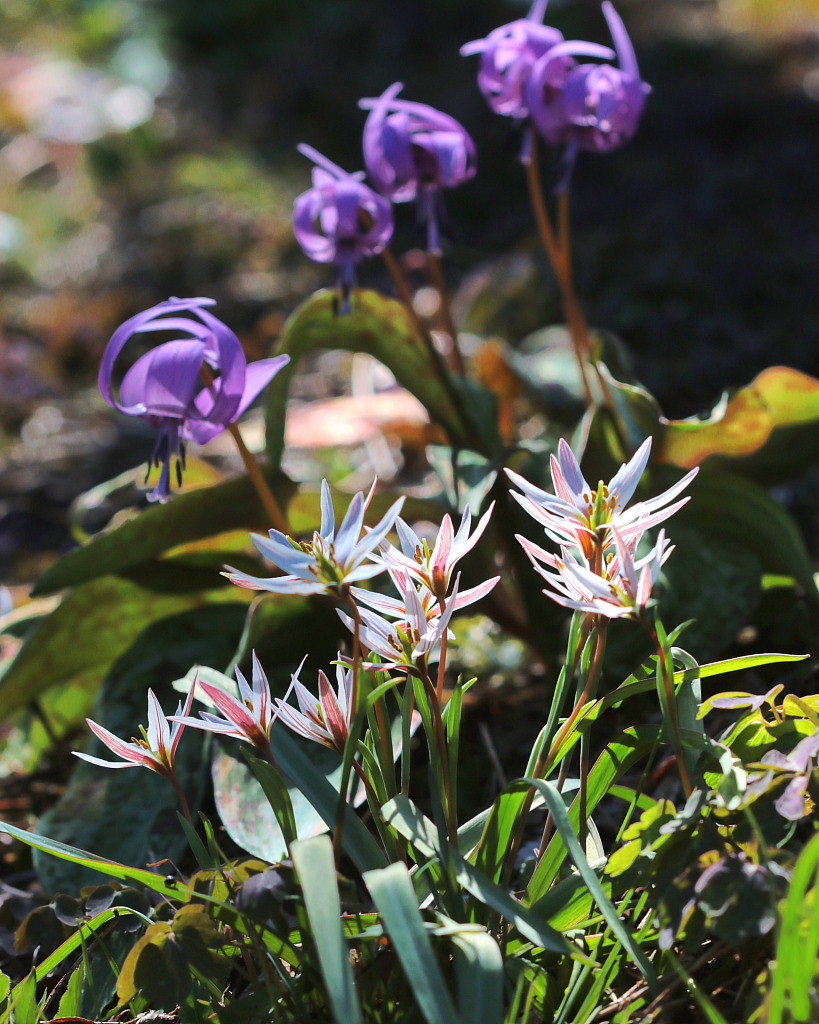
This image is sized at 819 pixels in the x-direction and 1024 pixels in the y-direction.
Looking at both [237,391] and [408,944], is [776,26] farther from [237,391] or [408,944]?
[408,944]

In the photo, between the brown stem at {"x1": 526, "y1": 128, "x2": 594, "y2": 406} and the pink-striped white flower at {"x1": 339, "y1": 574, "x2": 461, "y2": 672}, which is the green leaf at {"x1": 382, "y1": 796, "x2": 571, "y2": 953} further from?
the brown stem at {"x1": 526, "y1": 128, "x2": 594, "y2": 406}

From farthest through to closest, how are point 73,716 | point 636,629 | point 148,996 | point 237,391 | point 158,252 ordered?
point 158,252 → point 73,716 → point 636,629 → point 237,391 → point 148,996

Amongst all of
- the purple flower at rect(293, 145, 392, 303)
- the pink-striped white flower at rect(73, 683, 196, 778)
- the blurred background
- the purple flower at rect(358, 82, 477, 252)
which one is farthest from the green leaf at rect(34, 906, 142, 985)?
the blurred background

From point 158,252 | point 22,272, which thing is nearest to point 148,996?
point 158,252

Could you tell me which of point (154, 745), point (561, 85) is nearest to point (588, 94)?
point (561, 85)

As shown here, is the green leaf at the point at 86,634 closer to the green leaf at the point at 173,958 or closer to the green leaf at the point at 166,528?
the green leaf at the point at 166,528

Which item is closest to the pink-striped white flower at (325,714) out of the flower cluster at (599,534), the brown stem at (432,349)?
the flower cluster at (599,534)
